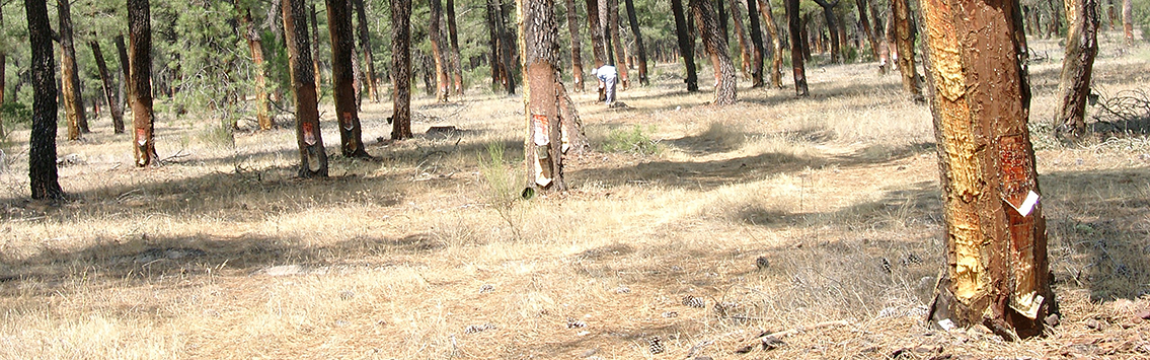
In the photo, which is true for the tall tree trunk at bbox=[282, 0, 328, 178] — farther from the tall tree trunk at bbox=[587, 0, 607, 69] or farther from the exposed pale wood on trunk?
the tall tree trunk at bbox=[587, 0, 607, 69]

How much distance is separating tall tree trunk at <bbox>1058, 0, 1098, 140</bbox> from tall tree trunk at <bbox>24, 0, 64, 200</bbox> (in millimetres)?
10804

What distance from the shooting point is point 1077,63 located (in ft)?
32.3

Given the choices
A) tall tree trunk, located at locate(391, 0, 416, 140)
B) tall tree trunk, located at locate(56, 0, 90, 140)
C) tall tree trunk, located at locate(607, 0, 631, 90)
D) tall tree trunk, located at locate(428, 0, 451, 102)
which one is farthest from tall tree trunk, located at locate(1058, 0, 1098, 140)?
tall tree trunk, located at locate(428, 0, 451, 102)

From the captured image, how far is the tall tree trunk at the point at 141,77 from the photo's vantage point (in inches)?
549

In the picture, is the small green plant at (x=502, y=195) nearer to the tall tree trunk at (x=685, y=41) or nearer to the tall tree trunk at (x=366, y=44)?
the tall tree trunk at (x=685, y=41)

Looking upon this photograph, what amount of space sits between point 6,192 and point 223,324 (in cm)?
825

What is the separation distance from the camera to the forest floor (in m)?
4.80

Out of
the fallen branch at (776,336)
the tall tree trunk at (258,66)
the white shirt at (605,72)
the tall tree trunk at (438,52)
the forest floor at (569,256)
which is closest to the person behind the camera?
the fallen branch at (776,336)

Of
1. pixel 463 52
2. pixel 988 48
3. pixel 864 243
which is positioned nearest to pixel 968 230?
pixel 988 48

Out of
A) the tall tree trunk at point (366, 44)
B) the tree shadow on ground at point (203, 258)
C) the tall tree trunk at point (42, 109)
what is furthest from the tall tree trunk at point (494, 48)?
the tree shadow on ground at point (203, 258)

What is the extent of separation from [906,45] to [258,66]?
12.4 meters

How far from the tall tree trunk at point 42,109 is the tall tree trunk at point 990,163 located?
1027 centimetres

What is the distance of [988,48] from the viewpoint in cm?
386

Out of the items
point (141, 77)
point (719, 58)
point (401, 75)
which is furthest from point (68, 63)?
point (719, 58)
